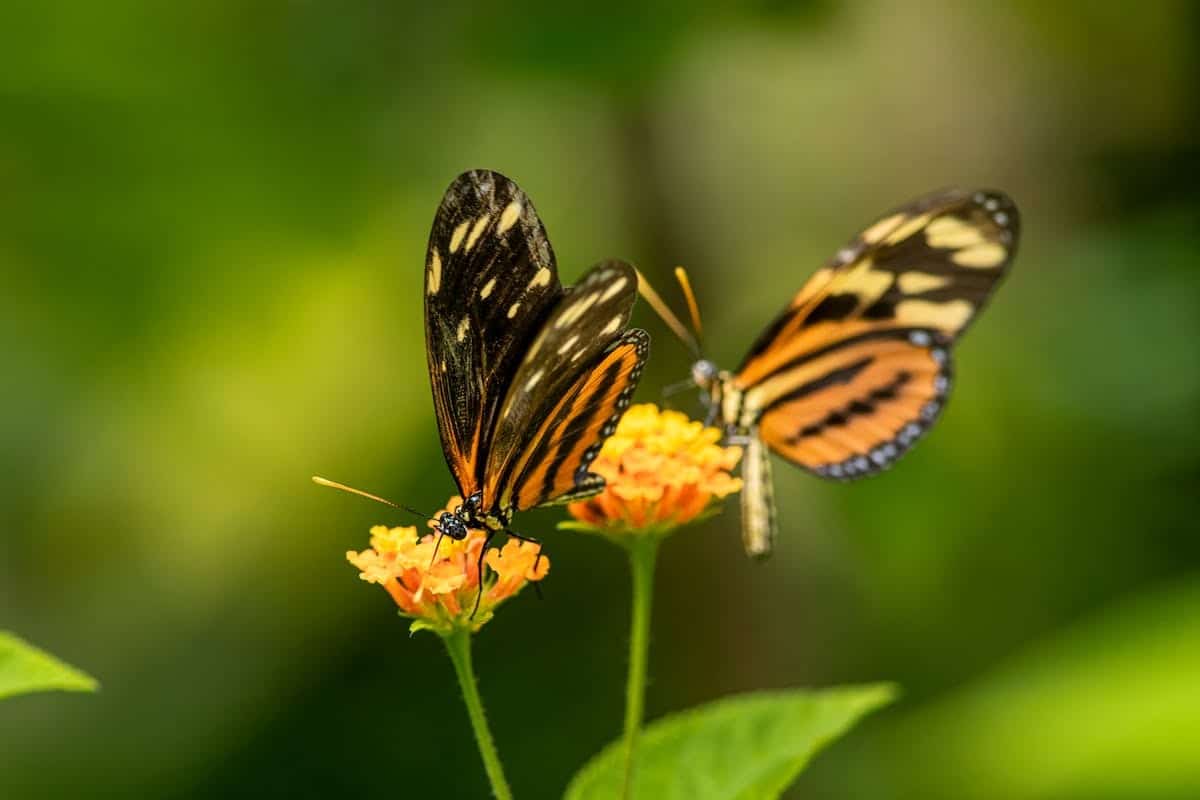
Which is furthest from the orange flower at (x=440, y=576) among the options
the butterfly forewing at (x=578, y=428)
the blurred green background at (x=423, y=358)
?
the blurred green background at (x=423, y=358)

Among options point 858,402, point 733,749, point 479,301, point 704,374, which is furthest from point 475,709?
point 858,402

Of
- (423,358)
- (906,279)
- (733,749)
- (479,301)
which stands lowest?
(423,358)

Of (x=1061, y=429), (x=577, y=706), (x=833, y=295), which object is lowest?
(x=577, y=706)

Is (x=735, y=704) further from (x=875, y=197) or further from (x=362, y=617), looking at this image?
(x=875, y=197)


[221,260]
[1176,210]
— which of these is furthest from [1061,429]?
[221,260]

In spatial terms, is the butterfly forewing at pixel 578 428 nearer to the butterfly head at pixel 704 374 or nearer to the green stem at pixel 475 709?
the green stem at pixel 475 709

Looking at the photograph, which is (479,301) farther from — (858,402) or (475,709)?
(858,402)
